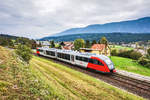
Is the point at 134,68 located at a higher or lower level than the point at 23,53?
lower

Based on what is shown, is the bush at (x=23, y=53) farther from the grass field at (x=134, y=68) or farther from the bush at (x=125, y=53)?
the bush at (x=125, y=53)

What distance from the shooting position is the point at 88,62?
16.7m

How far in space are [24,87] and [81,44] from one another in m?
42.1

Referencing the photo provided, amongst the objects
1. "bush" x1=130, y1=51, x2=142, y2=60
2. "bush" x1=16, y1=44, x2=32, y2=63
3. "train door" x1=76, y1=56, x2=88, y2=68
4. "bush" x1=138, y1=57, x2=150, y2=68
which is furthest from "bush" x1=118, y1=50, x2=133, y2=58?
"bush" x1=16, y1=44, x2=32, y2=63

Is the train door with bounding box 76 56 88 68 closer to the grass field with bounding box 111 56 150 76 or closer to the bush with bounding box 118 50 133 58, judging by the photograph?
the grass field with bounding box 111 56 150 76

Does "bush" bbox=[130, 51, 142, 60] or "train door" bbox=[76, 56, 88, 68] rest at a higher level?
"train door" bbox=[76, 56, 88, 68]

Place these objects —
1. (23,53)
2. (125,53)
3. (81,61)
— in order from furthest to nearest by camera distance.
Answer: (125,53), (81,61), (23,53)

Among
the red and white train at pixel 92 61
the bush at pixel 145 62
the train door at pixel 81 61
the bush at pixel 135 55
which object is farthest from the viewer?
the bush at pixel 135 55

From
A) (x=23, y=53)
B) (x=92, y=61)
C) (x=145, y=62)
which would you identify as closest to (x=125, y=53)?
(x=145, y=62)

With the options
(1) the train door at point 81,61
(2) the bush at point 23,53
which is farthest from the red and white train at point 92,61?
(2) the bush at point 23,53

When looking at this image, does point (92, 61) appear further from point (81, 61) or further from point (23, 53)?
point (23, 53)

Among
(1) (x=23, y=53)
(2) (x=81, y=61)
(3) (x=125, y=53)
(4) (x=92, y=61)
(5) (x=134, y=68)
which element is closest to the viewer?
(1) (x=23, y=53)

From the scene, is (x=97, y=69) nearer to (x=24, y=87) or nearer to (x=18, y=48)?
(x=24, y=87)

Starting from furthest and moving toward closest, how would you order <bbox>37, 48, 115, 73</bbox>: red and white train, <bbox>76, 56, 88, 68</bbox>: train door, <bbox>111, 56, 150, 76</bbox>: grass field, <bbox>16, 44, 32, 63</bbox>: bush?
1. <bbox>111, 56, 150, 76</bbox>: grass field
2. <bbox>76, 56, 88, 68</bbox>: train door
3. <bbox>37, 48, 115, 73</bbox>: red and white train
4. <bbox>16, 44, 32, 63</bbox>: bush
